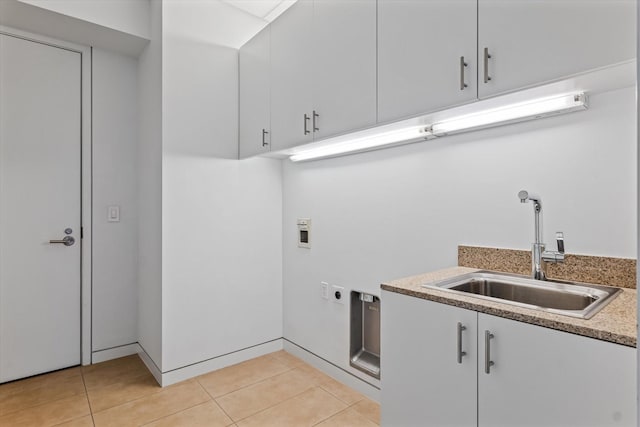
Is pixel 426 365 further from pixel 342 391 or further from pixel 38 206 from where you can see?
pixel 38 206

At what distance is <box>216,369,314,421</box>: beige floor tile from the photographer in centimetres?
199

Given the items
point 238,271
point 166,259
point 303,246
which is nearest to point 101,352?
point 166,259

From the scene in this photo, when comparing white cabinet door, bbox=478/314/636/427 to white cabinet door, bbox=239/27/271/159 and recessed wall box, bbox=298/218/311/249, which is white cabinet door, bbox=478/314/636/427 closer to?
recessed wall box, bbox=298/218/311/249

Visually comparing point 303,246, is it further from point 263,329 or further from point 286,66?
point 286,66

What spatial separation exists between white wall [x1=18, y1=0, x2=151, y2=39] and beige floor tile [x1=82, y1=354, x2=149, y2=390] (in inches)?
95.9

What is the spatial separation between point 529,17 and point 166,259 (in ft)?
7.56

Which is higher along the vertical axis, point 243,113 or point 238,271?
point 243,113

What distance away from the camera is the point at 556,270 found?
1.38 m

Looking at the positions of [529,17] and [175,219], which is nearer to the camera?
[529,17]

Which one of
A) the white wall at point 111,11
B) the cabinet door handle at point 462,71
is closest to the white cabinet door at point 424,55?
the cabinet door handle at point 462,71

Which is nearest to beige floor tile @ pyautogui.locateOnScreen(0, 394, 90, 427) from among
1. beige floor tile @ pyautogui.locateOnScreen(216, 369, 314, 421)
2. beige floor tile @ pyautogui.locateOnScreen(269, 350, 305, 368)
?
beige floor tile @ pyautogui.locateOnScreen(216, 369, 314, 421)

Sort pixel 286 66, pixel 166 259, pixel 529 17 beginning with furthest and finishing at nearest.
A: pixel 166 259
pixel 286 66
pixel 529 17

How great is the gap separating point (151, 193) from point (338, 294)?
154 centimetres

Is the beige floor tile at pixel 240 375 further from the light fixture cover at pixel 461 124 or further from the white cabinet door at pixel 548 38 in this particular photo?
the white cabinet door at pixel 548 38
